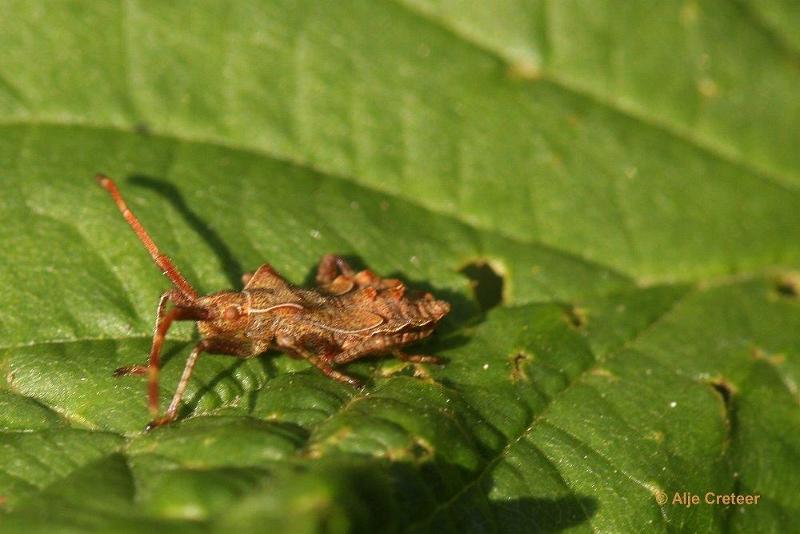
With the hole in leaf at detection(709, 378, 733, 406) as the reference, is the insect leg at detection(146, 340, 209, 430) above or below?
above

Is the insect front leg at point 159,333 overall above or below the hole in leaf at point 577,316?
above

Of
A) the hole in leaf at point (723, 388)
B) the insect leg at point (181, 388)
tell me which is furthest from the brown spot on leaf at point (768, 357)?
the insect leg at point (181, 388)

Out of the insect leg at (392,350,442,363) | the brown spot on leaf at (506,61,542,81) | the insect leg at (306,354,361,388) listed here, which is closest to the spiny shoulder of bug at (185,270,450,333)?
the insect leg at (392,350,442,363)

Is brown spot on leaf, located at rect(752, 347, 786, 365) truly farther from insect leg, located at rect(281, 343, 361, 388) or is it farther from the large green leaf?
insect leg, located at rect(281, 343, 361, 388)

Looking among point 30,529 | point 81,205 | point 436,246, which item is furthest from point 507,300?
point 30,529

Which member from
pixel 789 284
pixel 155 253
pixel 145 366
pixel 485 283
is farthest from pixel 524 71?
pixel 145 366

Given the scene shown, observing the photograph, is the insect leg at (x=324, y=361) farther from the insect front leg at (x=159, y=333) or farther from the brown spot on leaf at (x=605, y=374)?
the brown spot on leaf at (x=605, y=374)

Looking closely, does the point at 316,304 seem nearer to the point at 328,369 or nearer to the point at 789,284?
the point at 328,369
